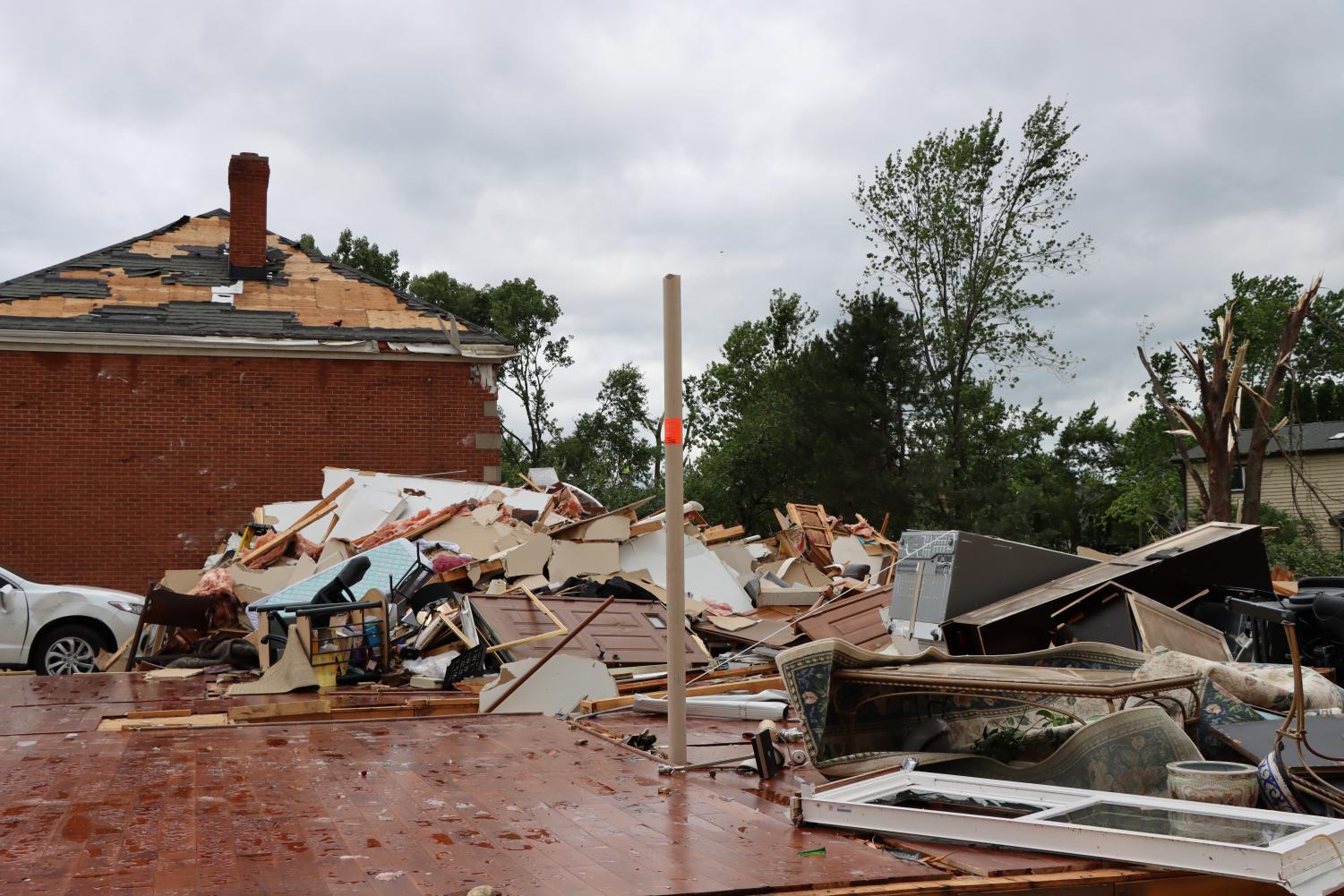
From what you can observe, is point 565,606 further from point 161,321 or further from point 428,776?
point 161,321

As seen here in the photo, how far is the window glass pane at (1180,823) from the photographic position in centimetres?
390

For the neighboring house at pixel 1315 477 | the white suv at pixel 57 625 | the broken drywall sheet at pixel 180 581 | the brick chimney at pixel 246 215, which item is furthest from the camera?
the neighboring house at pixel 1315 477

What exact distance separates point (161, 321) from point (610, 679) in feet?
42.2

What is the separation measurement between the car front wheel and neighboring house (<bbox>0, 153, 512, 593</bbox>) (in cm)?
499

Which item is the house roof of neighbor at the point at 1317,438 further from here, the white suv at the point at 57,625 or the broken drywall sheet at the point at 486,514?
the white suv at the point at 57,625

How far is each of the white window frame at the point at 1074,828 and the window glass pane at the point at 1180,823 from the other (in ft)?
0.05

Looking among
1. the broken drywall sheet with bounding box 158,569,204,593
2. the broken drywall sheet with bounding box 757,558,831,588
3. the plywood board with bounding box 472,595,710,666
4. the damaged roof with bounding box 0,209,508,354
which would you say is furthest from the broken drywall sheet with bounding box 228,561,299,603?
the broken drywall sheet with bounding box 757,558,831,588

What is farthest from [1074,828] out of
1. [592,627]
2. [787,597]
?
[787,597]

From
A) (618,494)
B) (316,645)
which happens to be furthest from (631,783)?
(618,494)

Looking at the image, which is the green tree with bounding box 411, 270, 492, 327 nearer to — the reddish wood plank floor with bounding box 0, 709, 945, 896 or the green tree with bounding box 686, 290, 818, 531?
the green tree with bounding box 686, 290, 818, 531

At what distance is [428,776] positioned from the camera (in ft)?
18.4

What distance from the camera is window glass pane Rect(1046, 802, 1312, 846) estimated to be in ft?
12.8

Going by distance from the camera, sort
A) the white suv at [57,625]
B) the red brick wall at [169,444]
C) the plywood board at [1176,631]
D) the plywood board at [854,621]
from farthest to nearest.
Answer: the red brick wall at [169,444], the white suv at [57,625], the plywood board at [854,621], the plywood board at [1176,631]

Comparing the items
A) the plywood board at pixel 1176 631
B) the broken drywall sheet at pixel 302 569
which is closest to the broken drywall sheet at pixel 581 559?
the broken drywall sheet at pixel 302 569
